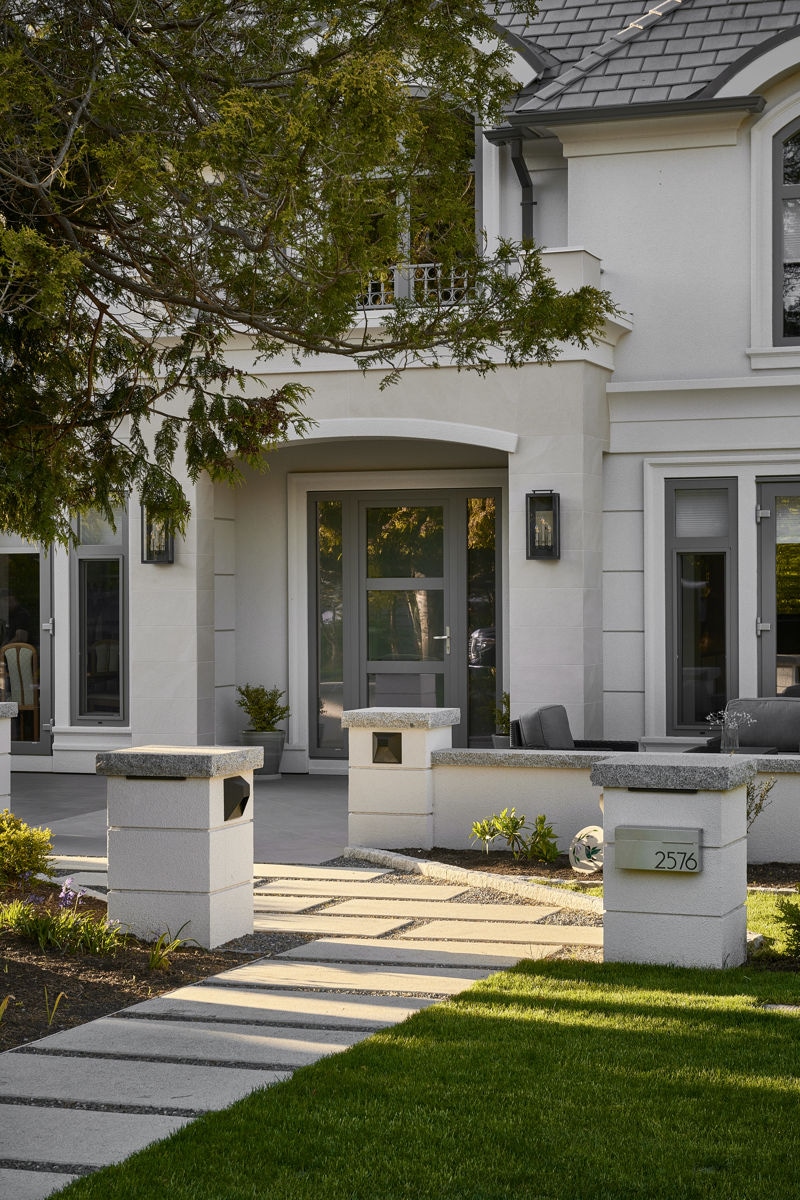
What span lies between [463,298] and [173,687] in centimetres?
790

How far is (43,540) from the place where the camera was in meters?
7.24

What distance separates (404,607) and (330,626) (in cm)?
82

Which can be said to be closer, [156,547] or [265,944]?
[265,944]

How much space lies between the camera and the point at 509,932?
8141mm

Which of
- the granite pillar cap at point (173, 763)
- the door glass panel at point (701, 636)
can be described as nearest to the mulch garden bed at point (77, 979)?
the granite pillar cap at point (173, 763)

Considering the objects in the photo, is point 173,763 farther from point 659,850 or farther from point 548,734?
point 548,734

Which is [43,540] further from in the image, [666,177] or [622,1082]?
[666,177]

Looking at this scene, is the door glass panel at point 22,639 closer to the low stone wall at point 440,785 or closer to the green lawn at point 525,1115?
the low stone wall at point 440,785

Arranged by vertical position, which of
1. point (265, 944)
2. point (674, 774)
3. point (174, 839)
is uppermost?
point (674, 774)

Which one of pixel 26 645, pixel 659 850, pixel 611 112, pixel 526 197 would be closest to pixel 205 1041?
pixel 659 850

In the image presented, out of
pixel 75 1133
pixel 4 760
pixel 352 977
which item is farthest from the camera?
pixel 4 760

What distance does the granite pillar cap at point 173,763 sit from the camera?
25.1 ft

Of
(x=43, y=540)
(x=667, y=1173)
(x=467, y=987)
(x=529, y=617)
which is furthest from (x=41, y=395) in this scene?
(x=529, y=617)

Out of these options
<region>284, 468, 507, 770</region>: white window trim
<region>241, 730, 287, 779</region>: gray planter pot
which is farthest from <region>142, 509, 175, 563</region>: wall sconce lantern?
<region>241, 730, 287, 779</region>: gray planter pot
